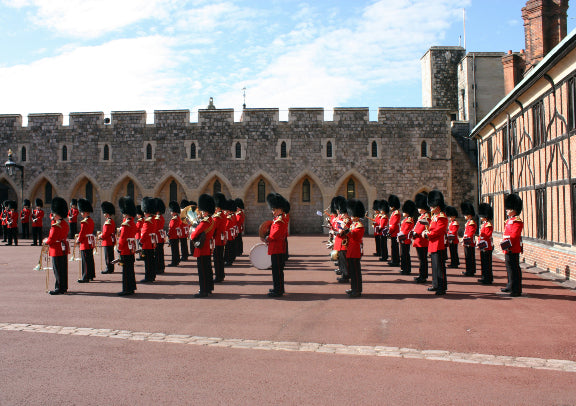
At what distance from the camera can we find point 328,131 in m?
23.7

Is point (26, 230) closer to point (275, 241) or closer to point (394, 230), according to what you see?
point (394, 230)

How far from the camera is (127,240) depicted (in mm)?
9391

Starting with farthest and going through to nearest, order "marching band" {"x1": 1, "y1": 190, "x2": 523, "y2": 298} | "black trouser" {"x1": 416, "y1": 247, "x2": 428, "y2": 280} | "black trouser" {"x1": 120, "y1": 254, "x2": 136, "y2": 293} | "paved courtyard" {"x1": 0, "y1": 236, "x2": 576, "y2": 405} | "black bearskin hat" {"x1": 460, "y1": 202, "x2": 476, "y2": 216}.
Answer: "black bearskin hat" {"x1": 460, "y1": 202, "x2": 476, "y2": 216} < "black trouser" {"x1": 416, "y1": 247, "x2": 428, "y2": 280} < "black trouser" {"x1": 120, "y1": 254, "x2": 136, "y2": 293} < "marching band" {"x1": 1, "y1": 190, "x2": 523, "y2": 298} < "paved courtyard" {"x1": 0, "y1": 236, "x2": 576, "y2": 405}

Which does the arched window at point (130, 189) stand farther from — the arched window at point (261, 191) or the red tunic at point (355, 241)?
the red tunic at point (355, 241)

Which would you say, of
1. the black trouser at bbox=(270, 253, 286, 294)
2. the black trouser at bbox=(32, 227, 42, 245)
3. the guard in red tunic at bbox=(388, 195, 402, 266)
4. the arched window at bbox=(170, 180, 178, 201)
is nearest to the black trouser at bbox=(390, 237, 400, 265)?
the guard in red tunic at bbox=(388, 195, 402, 266)

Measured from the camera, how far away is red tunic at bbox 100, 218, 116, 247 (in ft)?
35.8

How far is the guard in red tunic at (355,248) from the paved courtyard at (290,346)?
0.31 m

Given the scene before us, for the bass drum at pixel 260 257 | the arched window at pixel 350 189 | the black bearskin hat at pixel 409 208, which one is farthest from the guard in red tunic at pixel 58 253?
the arched window at pixel 350 189

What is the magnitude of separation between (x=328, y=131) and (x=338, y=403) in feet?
66.7

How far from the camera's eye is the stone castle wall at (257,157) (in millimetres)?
23422

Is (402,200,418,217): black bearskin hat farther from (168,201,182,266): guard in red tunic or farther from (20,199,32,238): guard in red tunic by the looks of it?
(20,199,32,238): guard in red tunic

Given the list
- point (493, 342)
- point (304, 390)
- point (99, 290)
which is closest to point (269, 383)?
point (304, 390)

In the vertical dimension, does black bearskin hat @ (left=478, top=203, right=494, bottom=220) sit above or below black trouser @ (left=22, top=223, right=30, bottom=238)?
above

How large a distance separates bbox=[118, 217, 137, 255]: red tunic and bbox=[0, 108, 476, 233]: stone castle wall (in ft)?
46.2
